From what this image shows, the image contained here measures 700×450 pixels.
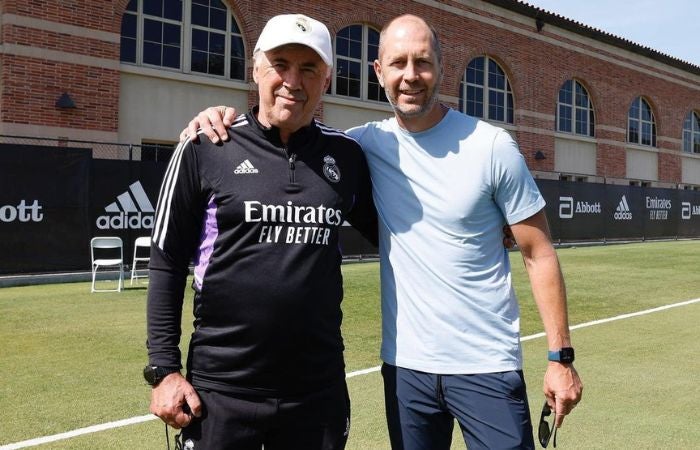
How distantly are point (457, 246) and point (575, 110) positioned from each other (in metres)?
30.9

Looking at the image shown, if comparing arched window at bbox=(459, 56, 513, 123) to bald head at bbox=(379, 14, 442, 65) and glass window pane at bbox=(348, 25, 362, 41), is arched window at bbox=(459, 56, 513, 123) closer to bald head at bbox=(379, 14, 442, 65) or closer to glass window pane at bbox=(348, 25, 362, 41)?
glass window pane at bbox=(348, 25, 362, 41)

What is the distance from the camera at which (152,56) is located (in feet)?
59.6

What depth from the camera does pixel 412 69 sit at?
2.67m

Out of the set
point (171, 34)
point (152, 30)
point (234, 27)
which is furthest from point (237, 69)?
point (152, 30)

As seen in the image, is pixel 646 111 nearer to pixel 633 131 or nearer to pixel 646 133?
pixel 646 133

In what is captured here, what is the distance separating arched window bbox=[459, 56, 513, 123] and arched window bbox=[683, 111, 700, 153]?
644 inches

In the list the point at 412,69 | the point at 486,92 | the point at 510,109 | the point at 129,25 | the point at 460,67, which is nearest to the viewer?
the point at 412,69

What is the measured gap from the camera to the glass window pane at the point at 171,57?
18.4m

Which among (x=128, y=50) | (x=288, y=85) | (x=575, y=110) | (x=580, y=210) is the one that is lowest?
(x=288, y=85)

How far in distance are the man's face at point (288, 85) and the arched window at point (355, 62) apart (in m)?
20.1

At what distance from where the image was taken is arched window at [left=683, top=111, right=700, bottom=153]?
38669 mm

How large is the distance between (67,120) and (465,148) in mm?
15618

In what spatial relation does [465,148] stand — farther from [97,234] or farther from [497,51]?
[497,51]

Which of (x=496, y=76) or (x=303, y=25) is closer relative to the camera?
(x=303, y=25)
